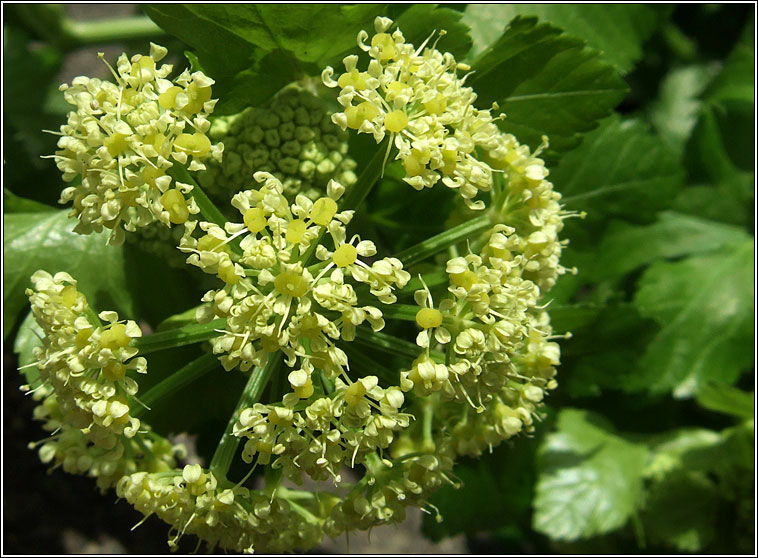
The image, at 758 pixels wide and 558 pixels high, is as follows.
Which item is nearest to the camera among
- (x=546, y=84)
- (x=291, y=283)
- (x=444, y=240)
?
(x=291, y=283)

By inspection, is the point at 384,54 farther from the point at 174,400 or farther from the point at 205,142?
the point at 174,400

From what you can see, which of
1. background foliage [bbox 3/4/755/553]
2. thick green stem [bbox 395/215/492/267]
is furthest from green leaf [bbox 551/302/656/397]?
thick green stem [bbox 395/215/492/267]

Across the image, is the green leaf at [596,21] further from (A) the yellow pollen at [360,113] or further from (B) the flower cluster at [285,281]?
(B) the flower cluster at [285,281]

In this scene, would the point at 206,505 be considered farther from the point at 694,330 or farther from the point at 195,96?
the point at 694,330

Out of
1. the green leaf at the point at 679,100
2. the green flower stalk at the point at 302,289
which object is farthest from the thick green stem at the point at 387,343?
the green leaf at the point at 679,100

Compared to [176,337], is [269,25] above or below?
above

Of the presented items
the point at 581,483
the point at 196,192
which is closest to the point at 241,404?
the point at 196,192

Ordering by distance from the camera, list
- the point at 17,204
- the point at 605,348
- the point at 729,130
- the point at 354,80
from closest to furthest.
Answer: the point at 354,80 < the point at 17,204 < the point at 605,348 < the point at 729,130
